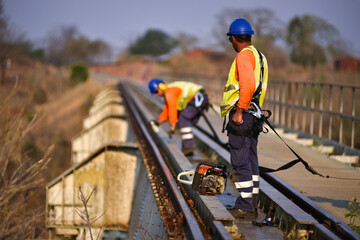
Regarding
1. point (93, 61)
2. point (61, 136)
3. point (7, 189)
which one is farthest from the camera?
point (93, 61)

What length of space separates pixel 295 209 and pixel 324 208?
48 centimetres

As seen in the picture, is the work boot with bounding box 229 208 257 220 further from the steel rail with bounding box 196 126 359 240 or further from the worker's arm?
the worker's arm

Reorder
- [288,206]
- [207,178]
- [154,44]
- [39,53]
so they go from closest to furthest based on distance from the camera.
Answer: [288,206], [207,178], [154,44], [39,53]

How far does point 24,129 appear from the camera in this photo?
383 inches

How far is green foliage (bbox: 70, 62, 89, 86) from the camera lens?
6022 cm

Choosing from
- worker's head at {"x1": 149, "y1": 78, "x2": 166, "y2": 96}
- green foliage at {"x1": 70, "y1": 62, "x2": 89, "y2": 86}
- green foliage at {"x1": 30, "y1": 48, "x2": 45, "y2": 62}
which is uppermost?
green foliage at {"x1": 30, "y1": 48, "x2": 45, "y2": 62}

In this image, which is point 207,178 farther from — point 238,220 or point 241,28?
point 241,28

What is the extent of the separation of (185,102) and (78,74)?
54.1m

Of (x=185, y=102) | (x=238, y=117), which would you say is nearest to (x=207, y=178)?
(x=238, y=117)

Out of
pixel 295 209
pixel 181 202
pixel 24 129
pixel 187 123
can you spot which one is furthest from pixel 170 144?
pixel 295 209

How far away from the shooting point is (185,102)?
29.3 ft

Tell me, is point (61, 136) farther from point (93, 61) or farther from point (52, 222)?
point (93, 61)

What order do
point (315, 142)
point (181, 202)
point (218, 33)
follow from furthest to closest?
point (218, 33)
point (315, 142)
point (181, 202)

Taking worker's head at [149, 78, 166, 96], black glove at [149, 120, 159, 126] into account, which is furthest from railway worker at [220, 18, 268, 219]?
worker's head at [149, 78, 166, 96]
